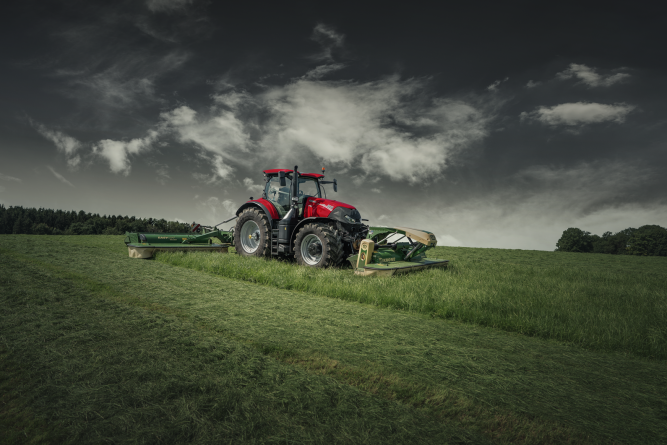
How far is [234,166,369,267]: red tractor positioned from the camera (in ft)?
25.7

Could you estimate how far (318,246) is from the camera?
8.12 meters

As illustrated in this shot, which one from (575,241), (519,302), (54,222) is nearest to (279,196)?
(519,302)

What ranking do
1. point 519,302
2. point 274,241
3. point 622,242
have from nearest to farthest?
point 519,302, point 274,241, point 622,242

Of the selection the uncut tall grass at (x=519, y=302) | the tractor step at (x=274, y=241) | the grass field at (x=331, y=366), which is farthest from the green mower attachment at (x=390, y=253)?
the tractor step at (x=274, y=241)

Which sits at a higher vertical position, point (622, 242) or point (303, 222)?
point (622, 242)

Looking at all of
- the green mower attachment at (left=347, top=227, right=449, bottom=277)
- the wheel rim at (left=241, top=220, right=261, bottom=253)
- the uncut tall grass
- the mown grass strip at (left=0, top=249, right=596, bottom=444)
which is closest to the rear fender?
the green mower attachment at (left=347, top=227, right=449, bottom=277)

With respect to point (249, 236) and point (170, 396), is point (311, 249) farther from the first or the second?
point (170, 396)

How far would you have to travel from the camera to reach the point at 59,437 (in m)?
1.76

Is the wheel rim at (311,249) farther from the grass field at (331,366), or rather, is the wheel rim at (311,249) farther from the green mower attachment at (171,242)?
the green mower attachment at (171,242)

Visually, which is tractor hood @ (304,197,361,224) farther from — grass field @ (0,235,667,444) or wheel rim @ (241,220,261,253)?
grass field @ (0,235,667,444)

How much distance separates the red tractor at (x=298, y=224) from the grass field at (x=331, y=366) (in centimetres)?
243

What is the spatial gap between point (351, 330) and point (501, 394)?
1.65 m

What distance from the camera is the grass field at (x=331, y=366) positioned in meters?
1.92

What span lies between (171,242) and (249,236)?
2563 mm
